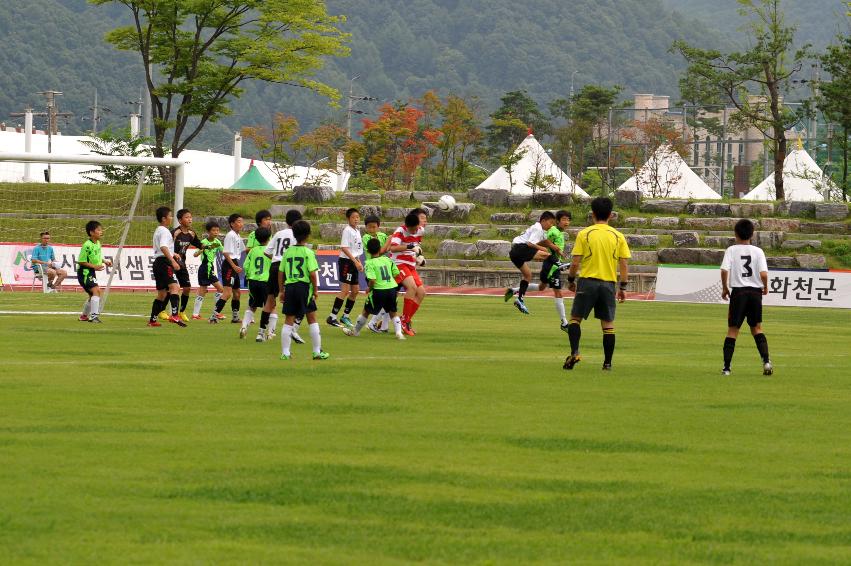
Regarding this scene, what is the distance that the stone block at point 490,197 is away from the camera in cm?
5375

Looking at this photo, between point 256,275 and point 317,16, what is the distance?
34161 mm

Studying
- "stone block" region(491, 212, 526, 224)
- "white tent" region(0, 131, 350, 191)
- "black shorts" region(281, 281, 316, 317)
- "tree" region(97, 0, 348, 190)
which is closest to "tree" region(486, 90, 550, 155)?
"white tent" region(0, 131, 350, 191)

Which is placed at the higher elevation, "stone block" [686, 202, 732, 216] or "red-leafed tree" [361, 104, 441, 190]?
"red-leafed tree" [361, 104, 441, 190]

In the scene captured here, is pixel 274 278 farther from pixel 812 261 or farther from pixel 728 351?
pixel 812 261

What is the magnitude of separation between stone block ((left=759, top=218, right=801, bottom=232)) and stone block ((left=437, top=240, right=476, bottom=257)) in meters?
10.4

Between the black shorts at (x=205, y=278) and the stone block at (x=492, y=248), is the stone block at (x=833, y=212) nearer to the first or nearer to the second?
the stone block at (x=492, y=248)

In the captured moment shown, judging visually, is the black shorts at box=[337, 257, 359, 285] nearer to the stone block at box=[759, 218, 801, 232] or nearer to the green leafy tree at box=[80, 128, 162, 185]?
the stone block at box=[759, 218, 801, 232]

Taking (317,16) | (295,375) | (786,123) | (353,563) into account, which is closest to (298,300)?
(295,375)

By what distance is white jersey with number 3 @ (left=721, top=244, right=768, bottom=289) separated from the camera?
15695 mm

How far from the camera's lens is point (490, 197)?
177ft

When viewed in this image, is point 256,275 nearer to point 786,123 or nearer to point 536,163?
point 786,123

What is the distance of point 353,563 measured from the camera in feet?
20.5

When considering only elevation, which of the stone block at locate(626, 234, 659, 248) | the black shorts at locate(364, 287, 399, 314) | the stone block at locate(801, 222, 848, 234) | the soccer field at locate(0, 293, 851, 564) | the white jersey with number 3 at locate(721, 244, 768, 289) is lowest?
the soccer field at locate(0, 293, 851, 564)

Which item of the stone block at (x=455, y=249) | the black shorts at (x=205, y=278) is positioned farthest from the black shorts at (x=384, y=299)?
the stone block at (x=455, y=249)
